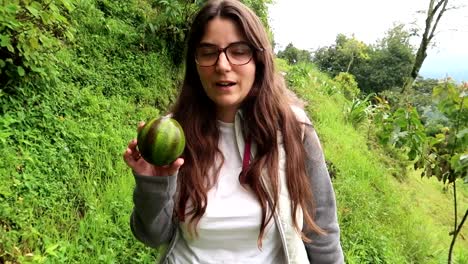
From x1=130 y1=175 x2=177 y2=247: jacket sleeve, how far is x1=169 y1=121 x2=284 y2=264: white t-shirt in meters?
0.07

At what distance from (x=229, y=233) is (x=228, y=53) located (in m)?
0.63

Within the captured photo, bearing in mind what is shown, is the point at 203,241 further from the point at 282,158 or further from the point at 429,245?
the point at 429,245

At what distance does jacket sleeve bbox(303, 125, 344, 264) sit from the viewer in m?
1.62

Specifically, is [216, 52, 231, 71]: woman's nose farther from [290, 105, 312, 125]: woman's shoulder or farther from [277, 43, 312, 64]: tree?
[277, 43, 312, 64]: tree

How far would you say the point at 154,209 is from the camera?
1.44m

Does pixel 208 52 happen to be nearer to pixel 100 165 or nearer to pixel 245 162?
pixel 245 162

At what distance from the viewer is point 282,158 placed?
1.59 m

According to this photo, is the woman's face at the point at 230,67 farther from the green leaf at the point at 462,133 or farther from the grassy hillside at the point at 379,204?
the grassy hillside at the point at 379,204

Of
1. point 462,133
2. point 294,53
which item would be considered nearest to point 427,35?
point 294,53

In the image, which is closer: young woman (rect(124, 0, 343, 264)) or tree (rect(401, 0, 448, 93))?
young woman (rect(124, 0, 343, 264))

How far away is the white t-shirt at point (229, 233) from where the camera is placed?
1479 millimetres

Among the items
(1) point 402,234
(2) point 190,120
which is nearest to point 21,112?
(2) point 190,120

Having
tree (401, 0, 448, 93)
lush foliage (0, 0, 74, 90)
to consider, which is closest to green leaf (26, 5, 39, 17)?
lush foliage (0, 0, 74, 90)

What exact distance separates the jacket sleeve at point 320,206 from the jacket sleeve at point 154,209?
531 mm
